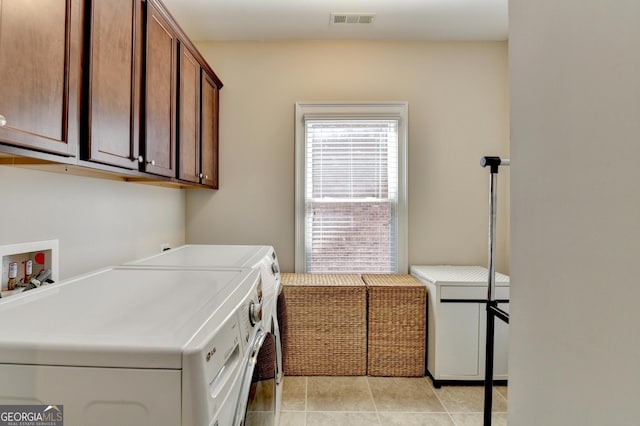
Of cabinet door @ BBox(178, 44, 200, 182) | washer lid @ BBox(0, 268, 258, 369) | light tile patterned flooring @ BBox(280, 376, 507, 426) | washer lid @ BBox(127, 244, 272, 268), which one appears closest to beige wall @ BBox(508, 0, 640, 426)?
washer lid @ BBox(0, 268, 258, 369)

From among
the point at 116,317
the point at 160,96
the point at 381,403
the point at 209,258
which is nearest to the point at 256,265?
the point at 209,258

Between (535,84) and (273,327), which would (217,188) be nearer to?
(273,327)

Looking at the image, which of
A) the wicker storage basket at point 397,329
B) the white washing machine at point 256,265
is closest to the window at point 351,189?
the wicker storage basket at point 397,329

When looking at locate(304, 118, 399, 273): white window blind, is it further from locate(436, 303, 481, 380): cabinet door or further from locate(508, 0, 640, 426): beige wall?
locate(508, 0, 640, 426): beige wall

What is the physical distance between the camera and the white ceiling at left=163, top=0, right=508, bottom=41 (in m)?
2.31

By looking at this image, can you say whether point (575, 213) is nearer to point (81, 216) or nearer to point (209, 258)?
point (209, 258)

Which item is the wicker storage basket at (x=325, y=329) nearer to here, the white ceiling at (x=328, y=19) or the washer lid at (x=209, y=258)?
the washer lid at (x=209, y=258)

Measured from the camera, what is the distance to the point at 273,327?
1.55 m

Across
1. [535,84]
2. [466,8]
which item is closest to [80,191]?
[535,84]

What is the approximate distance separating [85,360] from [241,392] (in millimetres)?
405

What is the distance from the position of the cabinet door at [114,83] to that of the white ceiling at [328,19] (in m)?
1.09

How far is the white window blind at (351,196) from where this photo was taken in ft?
9.18

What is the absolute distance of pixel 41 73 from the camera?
0.95 meters

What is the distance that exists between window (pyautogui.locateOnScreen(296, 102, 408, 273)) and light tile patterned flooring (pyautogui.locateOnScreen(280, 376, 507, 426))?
2.89 feet
